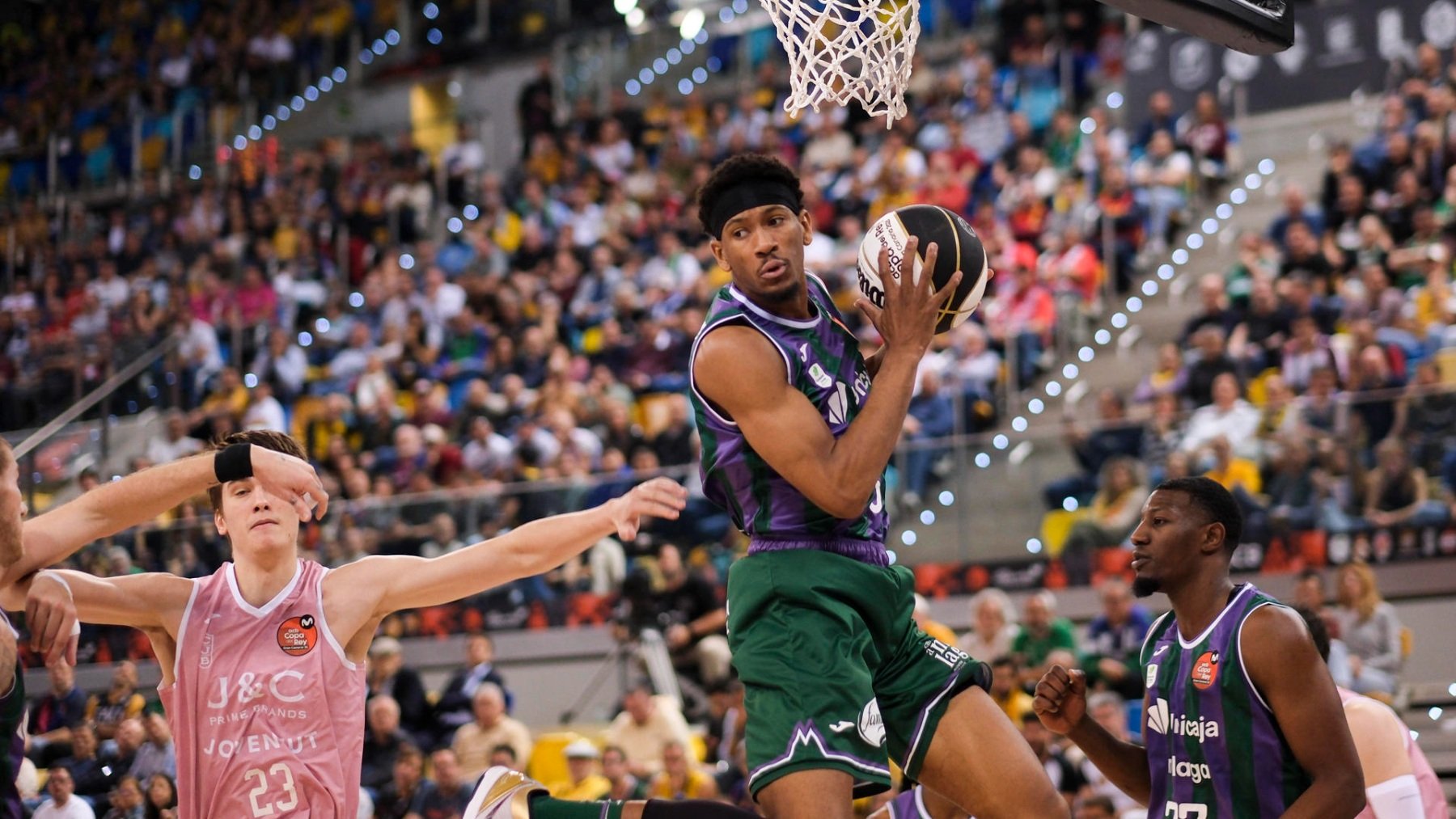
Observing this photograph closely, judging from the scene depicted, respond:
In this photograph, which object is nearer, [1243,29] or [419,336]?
[1243,29]

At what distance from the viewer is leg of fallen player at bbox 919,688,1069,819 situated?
4809 mm

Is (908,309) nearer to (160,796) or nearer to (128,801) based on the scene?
(160,796)

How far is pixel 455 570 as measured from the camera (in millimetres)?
5234

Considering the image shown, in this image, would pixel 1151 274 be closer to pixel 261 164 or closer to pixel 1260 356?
pixel 1260 356

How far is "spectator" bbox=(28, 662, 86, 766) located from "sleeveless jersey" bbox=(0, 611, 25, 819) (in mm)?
5272

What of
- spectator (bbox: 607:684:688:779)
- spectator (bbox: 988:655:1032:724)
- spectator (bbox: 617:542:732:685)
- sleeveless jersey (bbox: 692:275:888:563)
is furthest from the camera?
spectator (bbox: 617:542:732:685)

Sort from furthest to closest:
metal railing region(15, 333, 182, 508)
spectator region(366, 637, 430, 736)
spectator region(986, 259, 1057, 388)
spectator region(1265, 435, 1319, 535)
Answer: spectator region(986, 259, 1057, 388) → metal railing region(15, 333, 182, 508) → spectator region(366, 637, 430, 736) → spectator region(1265, 435, 1319, 535)

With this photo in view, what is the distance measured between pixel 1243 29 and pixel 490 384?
11.2 m

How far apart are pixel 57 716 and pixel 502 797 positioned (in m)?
6.39

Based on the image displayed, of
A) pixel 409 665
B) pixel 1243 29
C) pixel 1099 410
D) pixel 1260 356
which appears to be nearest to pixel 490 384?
pixel 409 665

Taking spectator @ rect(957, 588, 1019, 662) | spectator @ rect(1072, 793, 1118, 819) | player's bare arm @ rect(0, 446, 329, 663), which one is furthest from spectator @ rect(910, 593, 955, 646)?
player's bare arm @ rect(0, 446, 329, 663)

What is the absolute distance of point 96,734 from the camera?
10.0 meters

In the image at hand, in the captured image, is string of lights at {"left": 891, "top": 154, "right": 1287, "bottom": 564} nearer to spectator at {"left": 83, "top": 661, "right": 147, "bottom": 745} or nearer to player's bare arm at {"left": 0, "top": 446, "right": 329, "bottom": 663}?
spectator at {"left": 83, "top": 661, "right": 147, "bottom": 745}

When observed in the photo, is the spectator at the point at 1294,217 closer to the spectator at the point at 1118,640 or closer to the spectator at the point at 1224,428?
the spectator at the point at 1224,428
